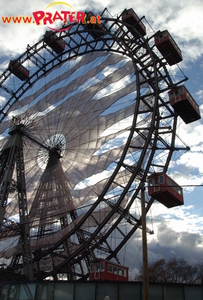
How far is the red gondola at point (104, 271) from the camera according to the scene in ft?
87.1

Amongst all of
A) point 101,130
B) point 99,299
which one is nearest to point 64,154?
point 101,130

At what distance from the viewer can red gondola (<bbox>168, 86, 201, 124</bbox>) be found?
31.5 metres

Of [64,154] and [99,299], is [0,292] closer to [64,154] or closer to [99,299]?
[99,299]

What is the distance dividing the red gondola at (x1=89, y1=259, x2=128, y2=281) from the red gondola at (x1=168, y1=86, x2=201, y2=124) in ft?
51.2

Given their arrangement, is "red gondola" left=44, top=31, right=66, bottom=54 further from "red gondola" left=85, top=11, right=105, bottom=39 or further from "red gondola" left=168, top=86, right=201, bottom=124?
"red gondola" left=168, top=86, right=201, bottom=124

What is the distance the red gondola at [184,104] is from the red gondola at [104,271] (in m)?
15.6

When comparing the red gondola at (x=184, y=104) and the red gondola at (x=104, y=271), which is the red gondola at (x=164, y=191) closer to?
the red gondola at (x=104, y=271)

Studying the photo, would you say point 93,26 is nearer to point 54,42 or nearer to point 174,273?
point 54,42

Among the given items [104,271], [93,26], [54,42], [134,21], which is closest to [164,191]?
[104,271]

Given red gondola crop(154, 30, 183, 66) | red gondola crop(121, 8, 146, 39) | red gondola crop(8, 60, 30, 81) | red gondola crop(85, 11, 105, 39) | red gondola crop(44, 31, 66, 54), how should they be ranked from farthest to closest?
red gondola crop(8, 60, 30, 81) → red gondola crop(44, 31, 66, 54) → red gondola crop(85, 11, 105, 39) → red gondola crop(121, 8, 146, 39) → red gondola crop(154, 30, 183, 66)

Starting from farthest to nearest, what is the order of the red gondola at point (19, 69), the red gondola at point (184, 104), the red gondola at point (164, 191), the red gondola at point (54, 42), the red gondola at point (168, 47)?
the red gondola at point (19, 69) < the red gondola at point (54, 42) < the red gondola at point (168, 47) < the red gondola at point (184, 104) < the red gondola at point (164, 191)

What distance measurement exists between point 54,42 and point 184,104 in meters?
23.3

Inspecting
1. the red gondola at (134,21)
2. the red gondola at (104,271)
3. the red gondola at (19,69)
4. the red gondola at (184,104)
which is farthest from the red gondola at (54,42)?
the red gondola at (104,271)

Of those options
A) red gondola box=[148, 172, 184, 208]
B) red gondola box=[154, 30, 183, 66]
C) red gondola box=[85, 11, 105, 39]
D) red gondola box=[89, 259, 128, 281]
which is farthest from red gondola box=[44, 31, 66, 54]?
red gondola box=[89, 259, 128, 281]
